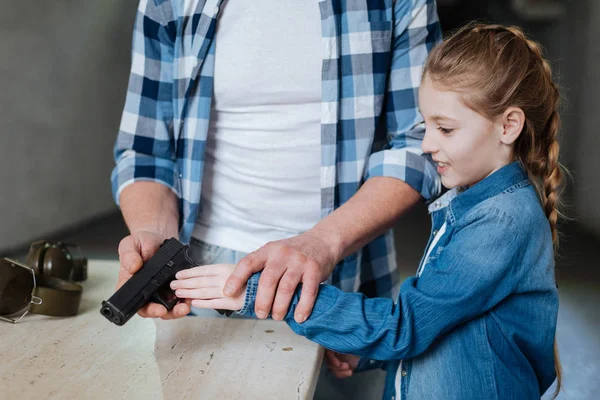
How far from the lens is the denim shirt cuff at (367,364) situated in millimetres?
1338

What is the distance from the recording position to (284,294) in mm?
984

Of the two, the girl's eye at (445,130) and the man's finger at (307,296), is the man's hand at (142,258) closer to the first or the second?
the man's finger at (307,296)

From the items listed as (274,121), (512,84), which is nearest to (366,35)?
(274,121)

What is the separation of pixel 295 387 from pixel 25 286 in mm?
547

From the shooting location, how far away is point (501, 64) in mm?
1017

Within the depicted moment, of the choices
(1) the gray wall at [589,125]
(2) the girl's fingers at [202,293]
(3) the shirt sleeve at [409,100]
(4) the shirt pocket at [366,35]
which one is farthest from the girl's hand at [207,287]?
(1) the gray wall at [589,125]

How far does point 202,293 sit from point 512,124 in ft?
1.83

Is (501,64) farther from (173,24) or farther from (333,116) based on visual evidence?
(173,24)

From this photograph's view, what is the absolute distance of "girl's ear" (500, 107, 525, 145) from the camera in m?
1.01

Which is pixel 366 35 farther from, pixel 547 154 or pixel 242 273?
pixel 242 273

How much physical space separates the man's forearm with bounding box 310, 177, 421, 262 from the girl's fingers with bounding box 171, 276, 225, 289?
19cm

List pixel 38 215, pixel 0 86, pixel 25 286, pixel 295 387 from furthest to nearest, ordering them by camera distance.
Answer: pixel 38 215
pixel 0 86
pixel 25 286
pixel 295 387

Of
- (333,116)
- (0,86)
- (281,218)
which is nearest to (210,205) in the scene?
(281,218)

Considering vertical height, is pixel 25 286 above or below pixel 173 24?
below
